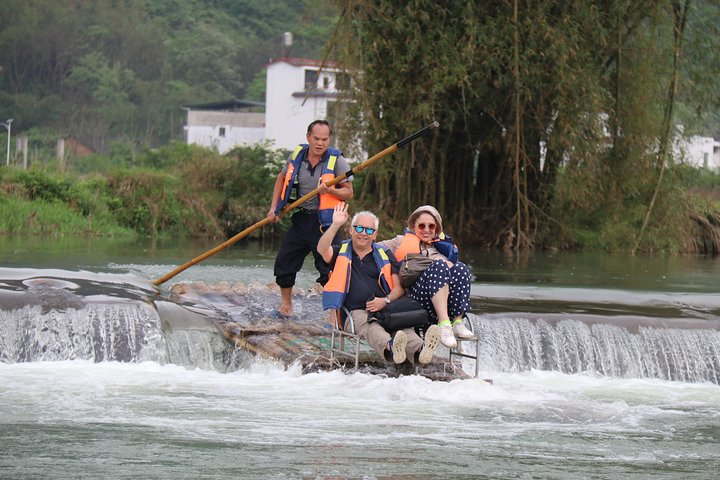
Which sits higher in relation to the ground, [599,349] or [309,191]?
[309,191]

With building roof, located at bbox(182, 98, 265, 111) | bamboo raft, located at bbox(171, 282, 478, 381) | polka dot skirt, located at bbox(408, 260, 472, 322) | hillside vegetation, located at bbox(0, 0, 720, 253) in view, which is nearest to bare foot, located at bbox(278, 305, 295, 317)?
bamboo raft, located at bbox(171, 282, 478, 381)

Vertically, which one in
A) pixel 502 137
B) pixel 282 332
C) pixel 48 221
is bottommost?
pixel 282 332

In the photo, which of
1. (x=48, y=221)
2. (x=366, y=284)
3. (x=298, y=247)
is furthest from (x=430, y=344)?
(x=48, y=221)

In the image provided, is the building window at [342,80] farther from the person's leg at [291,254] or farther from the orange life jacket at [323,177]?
the orange life jacket at [323,177]

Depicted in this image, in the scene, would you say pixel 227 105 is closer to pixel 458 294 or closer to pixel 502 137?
pixel 502 137

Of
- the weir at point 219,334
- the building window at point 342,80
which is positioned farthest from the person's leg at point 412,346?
the building window at point 342,80

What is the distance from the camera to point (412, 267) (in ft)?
29.8

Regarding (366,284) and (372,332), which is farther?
(366,284)

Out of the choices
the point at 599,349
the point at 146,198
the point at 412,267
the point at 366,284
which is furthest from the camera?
the point at 146,198

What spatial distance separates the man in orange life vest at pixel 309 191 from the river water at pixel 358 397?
0.89 m

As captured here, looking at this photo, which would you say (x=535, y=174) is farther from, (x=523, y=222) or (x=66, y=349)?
(x=66, y=349)

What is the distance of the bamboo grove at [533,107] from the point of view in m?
19.8

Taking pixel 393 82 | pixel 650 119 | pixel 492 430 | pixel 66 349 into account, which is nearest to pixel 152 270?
pixel 66 349

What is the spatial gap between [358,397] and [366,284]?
3.22 ft
